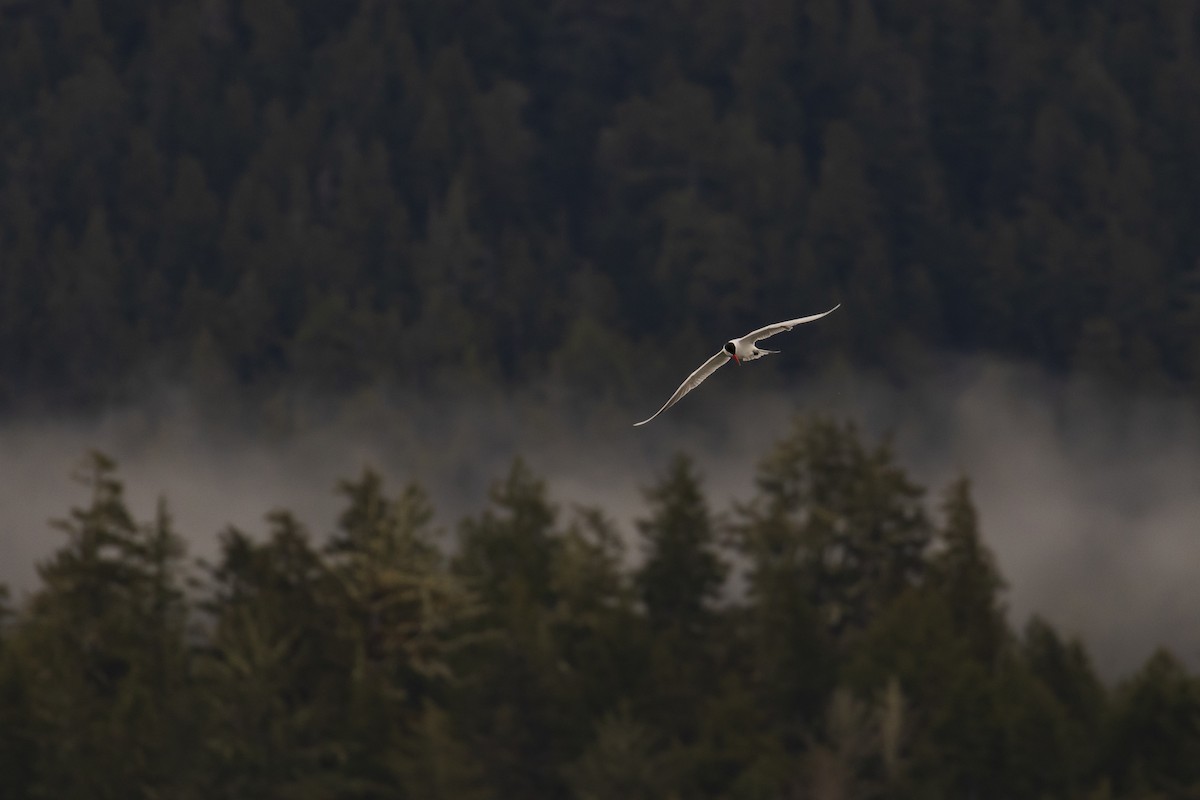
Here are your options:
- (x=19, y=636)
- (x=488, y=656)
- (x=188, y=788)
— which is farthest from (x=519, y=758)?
(x=19, y=636)

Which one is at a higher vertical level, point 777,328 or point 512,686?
point 512,686

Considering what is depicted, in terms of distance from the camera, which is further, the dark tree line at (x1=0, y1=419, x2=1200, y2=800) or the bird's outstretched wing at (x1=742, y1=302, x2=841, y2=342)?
the dark tree line at (x1=0, y1=419, x2=1200, y2=800)

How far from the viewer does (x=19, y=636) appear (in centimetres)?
9250

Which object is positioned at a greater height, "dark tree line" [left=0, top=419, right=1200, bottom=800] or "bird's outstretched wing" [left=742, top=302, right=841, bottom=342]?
"dark tree line" [left=0, top=419, right=1200, bottom=800]

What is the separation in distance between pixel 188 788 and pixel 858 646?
24.5 m

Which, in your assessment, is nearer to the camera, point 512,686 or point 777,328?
point 777,328

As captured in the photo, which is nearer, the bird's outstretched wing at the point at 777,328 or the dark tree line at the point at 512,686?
the bird's outstretched wing at the point at 777,328

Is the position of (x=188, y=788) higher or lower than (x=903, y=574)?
lower

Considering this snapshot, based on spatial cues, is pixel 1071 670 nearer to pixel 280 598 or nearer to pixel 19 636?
pixel 280 598

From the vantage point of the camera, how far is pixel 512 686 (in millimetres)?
88625

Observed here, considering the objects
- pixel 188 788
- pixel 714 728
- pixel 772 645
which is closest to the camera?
→ pixel 188 788

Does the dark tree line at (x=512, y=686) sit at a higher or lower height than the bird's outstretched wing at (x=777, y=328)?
higher

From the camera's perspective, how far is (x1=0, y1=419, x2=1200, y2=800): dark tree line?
84625mm

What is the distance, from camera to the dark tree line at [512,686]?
84625 mm
